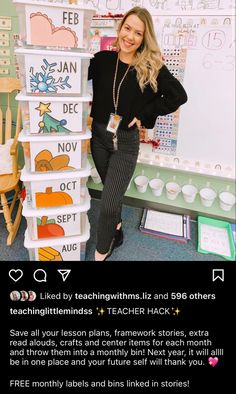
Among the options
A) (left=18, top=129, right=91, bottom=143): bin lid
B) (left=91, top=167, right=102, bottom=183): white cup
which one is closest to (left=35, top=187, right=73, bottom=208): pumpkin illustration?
(left=18, top=129, right=91, bottom=143): bin lid

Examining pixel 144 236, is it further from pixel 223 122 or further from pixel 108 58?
pixel 108 58

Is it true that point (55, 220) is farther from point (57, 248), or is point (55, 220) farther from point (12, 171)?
point (12, 171)

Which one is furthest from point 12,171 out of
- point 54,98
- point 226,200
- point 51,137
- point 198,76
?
point 226,200

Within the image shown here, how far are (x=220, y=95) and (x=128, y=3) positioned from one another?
0.77 meters

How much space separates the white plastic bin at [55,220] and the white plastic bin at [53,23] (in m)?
0.75

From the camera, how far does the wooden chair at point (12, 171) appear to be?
179 cm

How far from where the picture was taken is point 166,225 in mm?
2156

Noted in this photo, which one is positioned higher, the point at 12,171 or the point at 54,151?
the point at 54,151

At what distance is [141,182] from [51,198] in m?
0.87

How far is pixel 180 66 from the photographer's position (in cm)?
182

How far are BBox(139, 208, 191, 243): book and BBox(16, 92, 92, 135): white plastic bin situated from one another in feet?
3.18
